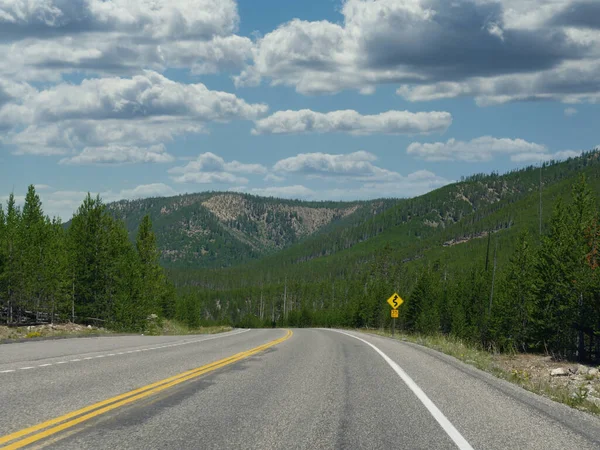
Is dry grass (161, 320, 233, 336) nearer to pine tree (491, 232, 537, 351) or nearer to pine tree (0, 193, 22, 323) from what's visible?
pine tree (0, 193, 22, 323)

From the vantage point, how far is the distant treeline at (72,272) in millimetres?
45344

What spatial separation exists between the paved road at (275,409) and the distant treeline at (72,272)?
114 feet

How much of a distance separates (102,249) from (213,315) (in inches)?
5814

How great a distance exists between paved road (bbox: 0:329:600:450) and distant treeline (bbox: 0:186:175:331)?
Result: 34.6m

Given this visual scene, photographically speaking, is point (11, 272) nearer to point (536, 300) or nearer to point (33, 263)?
point (33, 263)

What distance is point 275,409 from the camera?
26.5 feet

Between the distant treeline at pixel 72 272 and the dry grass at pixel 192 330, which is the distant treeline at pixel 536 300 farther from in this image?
the distant treeline at pixel 72 272

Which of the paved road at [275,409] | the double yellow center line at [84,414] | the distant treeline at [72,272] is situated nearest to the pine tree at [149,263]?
the distant treeline at [72,272]

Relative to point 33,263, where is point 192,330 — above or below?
below

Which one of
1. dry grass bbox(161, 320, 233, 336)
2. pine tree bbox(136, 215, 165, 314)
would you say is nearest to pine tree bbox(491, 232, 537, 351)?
dry grass bbox(161, 320, 233, 336)

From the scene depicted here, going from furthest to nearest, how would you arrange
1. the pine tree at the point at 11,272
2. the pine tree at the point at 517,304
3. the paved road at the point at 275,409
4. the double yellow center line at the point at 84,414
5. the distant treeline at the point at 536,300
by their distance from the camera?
the pine tree at the point at 517,304
the distant treeline at the point at 536,300
the pine tree at the point at 11,272
the paved road at the point at 275,409
the double yellow center line at the point at 84,414

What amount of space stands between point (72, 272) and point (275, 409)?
45.5 m

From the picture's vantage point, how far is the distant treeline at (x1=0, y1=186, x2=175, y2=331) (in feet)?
149

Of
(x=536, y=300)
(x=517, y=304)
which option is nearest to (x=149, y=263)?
(x=536, y=300)
